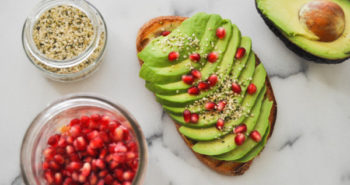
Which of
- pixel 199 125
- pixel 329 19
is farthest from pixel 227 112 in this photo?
pixel 329 19

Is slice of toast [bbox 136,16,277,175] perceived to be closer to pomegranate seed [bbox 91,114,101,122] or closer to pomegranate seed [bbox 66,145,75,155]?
pomegranate seed [bbox 91,114,101,122]

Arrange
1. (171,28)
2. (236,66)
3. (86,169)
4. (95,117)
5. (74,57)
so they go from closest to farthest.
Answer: (86,169) < (95,117) < (74,57) < (236,66) < (171,28)

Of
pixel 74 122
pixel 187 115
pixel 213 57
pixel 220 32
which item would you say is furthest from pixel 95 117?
pixel 220 32

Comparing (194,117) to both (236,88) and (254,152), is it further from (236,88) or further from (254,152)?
(254,152)

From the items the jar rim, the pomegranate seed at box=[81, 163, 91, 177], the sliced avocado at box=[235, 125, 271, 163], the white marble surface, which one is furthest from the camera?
the white marble surface

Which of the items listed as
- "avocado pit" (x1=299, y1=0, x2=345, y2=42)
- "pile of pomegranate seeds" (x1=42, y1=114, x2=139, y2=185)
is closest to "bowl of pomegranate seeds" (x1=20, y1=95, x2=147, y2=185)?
"pile of pomegranate seeds" (x1=42, y1=114, x2=139, y2=185)

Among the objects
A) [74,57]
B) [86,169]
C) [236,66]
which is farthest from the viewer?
[236,66]
